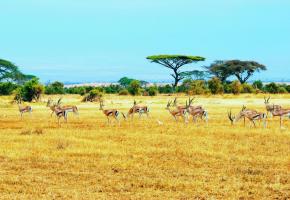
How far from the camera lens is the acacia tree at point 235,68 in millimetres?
77062

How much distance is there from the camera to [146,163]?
13086mm

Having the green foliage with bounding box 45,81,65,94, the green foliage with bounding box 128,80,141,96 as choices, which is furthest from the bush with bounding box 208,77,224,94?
the green foliage with bounding box 45,81,65,94

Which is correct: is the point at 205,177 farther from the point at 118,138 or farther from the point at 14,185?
the point at 118,138

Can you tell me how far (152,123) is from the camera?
23719 millimetres

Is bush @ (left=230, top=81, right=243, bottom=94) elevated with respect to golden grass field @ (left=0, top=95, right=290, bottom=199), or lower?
elevated

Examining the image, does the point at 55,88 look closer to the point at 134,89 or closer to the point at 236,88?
the point at 134,89

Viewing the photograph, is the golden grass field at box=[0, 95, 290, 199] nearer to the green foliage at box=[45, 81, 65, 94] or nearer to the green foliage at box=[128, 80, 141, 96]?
the green foliage at box=[128, 80, 141, 96]

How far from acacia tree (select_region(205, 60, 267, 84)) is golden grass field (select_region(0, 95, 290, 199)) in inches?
2270

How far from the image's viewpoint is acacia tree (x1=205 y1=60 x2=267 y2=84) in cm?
7706

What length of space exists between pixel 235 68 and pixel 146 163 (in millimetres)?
65612

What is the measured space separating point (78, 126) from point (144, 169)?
10552 millimetres

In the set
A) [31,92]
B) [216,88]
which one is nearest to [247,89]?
[216,88]

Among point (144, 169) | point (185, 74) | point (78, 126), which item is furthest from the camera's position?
point (185, 74)

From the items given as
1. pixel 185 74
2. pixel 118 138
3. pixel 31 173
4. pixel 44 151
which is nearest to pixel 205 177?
pixel 31 173
